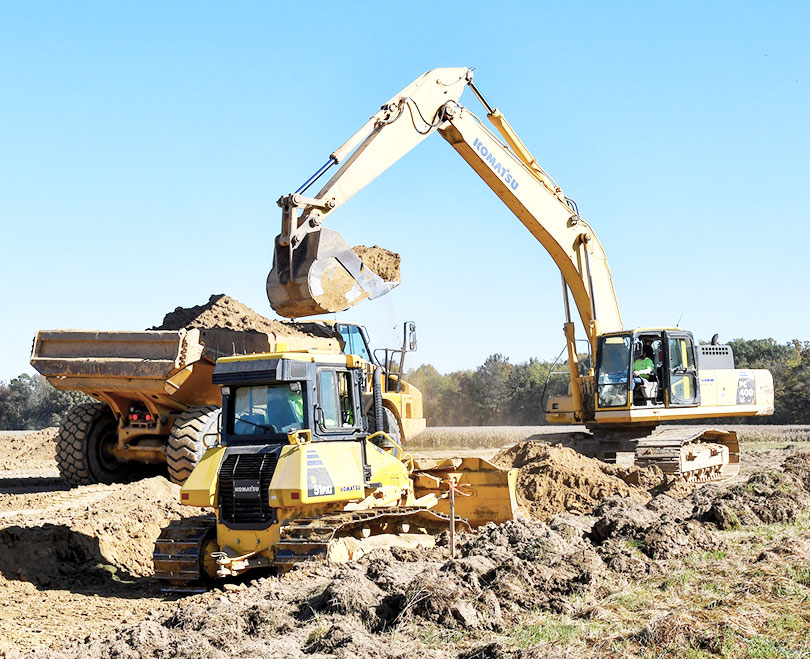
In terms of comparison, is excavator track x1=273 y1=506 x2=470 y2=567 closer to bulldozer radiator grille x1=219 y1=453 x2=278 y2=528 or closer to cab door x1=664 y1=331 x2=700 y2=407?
bulldozer radiator grille x1=219 y1=453 x2=278 y2=528

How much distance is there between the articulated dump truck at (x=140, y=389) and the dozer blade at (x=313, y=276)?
1127 millimetres

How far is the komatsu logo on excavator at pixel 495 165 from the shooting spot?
52.9 feet

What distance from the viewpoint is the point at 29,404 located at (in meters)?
55.8

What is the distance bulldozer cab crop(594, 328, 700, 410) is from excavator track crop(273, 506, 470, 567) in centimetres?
815

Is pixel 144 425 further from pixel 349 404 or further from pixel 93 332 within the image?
pixel 349 404

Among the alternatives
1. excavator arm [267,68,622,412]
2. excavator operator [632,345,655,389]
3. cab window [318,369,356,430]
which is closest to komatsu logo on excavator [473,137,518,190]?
excavator arm [267,68,622,412]

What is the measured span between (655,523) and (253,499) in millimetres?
4159

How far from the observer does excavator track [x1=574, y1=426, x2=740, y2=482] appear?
54.4 feet

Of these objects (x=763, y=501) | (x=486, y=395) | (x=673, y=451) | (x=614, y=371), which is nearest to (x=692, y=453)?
(x=673, y=451)

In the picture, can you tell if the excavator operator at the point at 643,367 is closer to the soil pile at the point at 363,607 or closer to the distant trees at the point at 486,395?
the soil pile at the point at 363,607

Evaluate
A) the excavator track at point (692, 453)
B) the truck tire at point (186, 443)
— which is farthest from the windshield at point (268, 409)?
the excavator track at point (692, 453)

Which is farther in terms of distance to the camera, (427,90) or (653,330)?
(653,330)

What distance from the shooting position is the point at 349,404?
966cm

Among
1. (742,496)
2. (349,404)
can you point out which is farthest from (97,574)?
(742,496)
